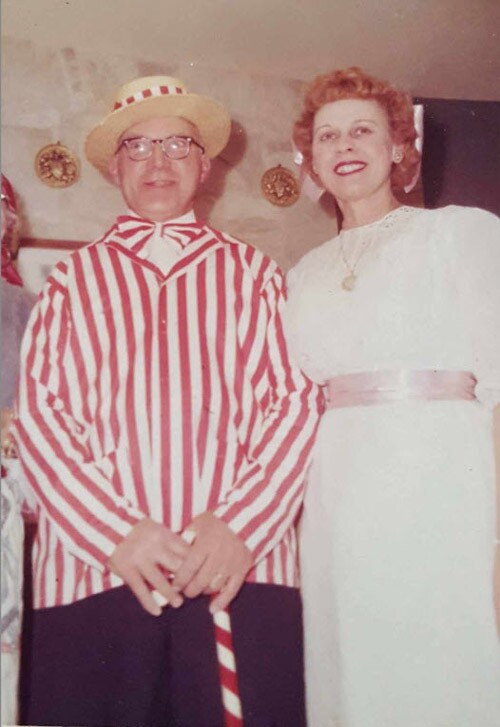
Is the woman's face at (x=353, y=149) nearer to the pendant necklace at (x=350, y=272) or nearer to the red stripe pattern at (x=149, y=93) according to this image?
the pendant necklace at (x=350, y=272)

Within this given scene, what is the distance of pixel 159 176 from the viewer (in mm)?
1195

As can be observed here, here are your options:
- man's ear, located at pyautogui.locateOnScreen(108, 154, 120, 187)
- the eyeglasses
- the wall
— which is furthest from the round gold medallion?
the eyeglasses

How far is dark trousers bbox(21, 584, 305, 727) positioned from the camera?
3.20 feet

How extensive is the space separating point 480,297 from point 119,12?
79 centimetres

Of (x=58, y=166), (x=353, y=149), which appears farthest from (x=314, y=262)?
(x=58, y=166)

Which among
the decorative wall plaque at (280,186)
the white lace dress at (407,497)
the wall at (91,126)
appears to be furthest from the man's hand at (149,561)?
the decorative wall plaque at (280,186)

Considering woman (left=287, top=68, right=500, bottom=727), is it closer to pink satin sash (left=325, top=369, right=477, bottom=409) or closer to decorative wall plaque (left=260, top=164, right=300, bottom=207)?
pink satin sash (left=325, top=369, right=477, bottom=409)

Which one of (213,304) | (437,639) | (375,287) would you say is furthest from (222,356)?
(437,639)

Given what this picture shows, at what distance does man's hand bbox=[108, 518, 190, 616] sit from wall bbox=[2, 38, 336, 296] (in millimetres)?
831

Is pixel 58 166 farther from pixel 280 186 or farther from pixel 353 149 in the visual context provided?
pixel 353 149

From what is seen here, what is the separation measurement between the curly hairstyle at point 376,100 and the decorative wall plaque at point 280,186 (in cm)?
46

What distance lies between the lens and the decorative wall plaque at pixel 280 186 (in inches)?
70.0

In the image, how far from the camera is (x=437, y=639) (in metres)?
0.99

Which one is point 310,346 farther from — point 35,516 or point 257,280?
point 35,516
